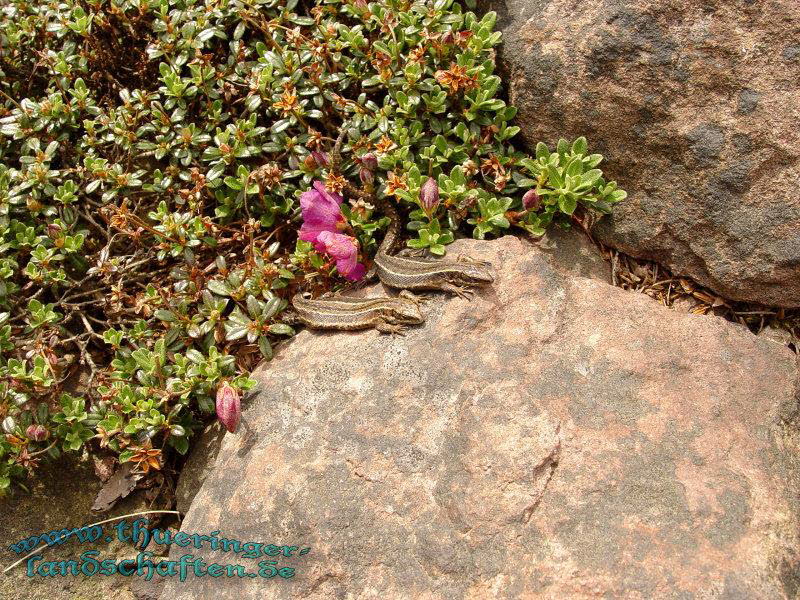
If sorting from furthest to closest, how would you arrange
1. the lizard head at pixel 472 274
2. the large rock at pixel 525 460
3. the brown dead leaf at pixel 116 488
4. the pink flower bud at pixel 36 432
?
the brown dead leaf at pixel 116 488
the pink flower bud at pixel 36 432
the lizard head at pixel 472 274
the large rock at pixel 525 460

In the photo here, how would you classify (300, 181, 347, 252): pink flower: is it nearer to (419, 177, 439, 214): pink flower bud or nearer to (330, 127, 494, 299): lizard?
(330, 127, 494, 299): lizard

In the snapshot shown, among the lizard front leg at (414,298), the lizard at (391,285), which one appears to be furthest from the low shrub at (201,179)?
the lizard front leg at (414,298)

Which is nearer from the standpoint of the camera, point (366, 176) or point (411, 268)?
point (411, 268)

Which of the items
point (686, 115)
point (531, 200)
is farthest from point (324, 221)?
point (686, 115)

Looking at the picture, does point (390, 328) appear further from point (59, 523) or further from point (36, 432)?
point (59, 523)

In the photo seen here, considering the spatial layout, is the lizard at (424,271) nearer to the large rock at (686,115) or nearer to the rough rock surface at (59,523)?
the large rock at (686,115)

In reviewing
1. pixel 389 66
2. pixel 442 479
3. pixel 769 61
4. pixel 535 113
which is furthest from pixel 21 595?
pixel 769 61

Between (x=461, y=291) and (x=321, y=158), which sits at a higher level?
(x=321, y=158)

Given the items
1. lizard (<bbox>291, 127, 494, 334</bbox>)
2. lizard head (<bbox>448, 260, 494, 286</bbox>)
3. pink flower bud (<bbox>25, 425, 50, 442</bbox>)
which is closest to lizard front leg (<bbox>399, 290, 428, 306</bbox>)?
lizard (<bbox>291, 127, 494, 334</bbox>)
